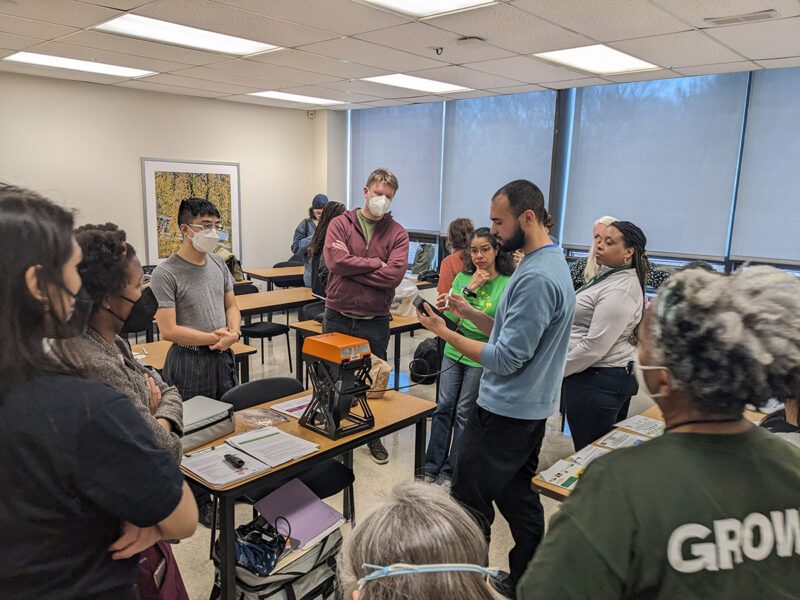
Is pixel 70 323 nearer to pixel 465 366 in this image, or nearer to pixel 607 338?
pixel 607 338

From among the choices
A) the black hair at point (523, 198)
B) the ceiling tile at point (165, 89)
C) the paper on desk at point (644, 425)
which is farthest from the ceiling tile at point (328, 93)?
the paper on desk at point (644, 425)

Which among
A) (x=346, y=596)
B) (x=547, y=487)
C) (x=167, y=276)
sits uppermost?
(x=167, y=276)

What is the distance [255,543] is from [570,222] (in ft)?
16.2

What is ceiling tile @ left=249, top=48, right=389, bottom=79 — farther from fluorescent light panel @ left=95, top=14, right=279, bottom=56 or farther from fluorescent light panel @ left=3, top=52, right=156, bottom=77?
fluorescent light panel @ left=3, top=52, right=156, bottom=77

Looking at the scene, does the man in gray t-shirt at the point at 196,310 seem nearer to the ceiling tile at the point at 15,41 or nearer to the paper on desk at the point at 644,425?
the paper on desk at the point at 644,425

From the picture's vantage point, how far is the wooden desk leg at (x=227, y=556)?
176cm

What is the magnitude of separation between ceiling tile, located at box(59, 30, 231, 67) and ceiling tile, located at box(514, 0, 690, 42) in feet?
8.49

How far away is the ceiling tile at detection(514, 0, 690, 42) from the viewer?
113 inches

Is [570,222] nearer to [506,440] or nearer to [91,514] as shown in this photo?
[506,440]

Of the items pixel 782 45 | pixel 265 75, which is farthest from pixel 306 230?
pixel 782 45

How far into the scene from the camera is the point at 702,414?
0.80 meters

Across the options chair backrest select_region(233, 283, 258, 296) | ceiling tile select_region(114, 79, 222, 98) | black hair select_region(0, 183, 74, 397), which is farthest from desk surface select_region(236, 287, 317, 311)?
black hair select_region(0, 183, 74, 397)

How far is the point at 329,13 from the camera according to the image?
3135 millimetres

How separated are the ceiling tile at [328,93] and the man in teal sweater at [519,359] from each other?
428cm
